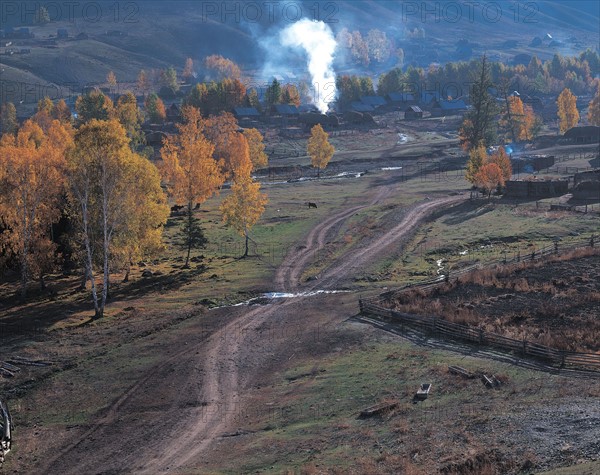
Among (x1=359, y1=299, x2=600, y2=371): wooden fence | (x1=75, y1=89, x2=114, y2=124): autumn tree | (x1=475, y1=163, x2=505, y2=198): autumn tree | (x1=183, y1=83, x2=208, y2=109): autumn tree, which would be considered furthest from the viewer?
(x1=183, y1=83, x2=208, y2=109): autumn tree

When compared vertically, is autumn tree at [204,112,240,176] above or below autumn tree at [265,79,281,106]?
below

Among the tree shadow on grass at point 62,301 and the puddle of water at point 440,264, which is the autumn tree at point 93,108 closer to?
the tree shadow on grass at point 62,301

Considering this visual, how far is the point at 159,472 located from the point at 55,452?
5.88 meters

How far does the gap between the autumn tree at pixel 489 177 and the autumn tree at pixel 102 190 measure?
4298 cm

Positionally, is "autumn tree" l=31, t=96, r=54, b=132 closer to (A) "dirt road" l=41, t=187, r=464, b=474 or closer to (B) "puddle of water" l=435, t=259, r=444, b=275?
(B) "puddle of water" l=435, t=259, r=444, b=275

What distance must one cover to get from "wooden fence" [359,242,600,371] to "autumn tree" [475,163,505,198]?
35665 mm

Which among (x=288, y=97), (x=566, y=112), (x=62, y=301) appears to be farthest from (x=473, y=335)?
(x=288, y=97)

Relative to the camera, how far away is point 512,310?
150ft

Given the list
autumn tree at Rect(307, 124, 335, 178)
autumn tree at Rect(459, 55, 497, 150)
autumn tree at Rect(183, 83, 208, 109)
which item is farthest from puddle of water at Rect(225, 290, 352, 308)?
autumn tree at Rect(183, 83, 208, 109)

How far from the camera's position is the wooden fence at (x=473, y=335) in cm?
3594

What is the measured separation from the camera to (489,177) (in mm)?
85938

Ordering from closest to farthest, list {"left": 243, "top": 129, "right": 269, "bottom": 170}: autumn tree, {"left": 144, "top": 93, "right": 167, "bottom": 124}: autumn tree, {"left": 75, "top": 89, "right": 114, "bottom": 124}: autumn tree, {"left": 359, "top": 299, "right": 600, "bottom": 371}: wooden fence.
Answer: {"left": 359, "top": 299, "right": 600, "bottom": 371}: wooden fence
{"left": 243, "top": 129, "right": 269, "bottom": 170}: autumn tree
{"left": 75, "top": 89, "right": 114, "bottom": 124}: autumn tree
{"left": 144, "top": 93, "right": 167, "bottom": 124}: autumn tree

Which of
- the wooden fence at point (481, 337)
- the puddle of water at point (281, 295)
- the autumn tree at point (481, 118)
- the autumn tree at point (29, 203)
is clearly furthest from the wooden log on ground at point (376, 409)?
the autumn tree at point (481, 118)

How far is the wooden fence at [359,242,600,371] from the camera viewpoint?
3594 centimetres
